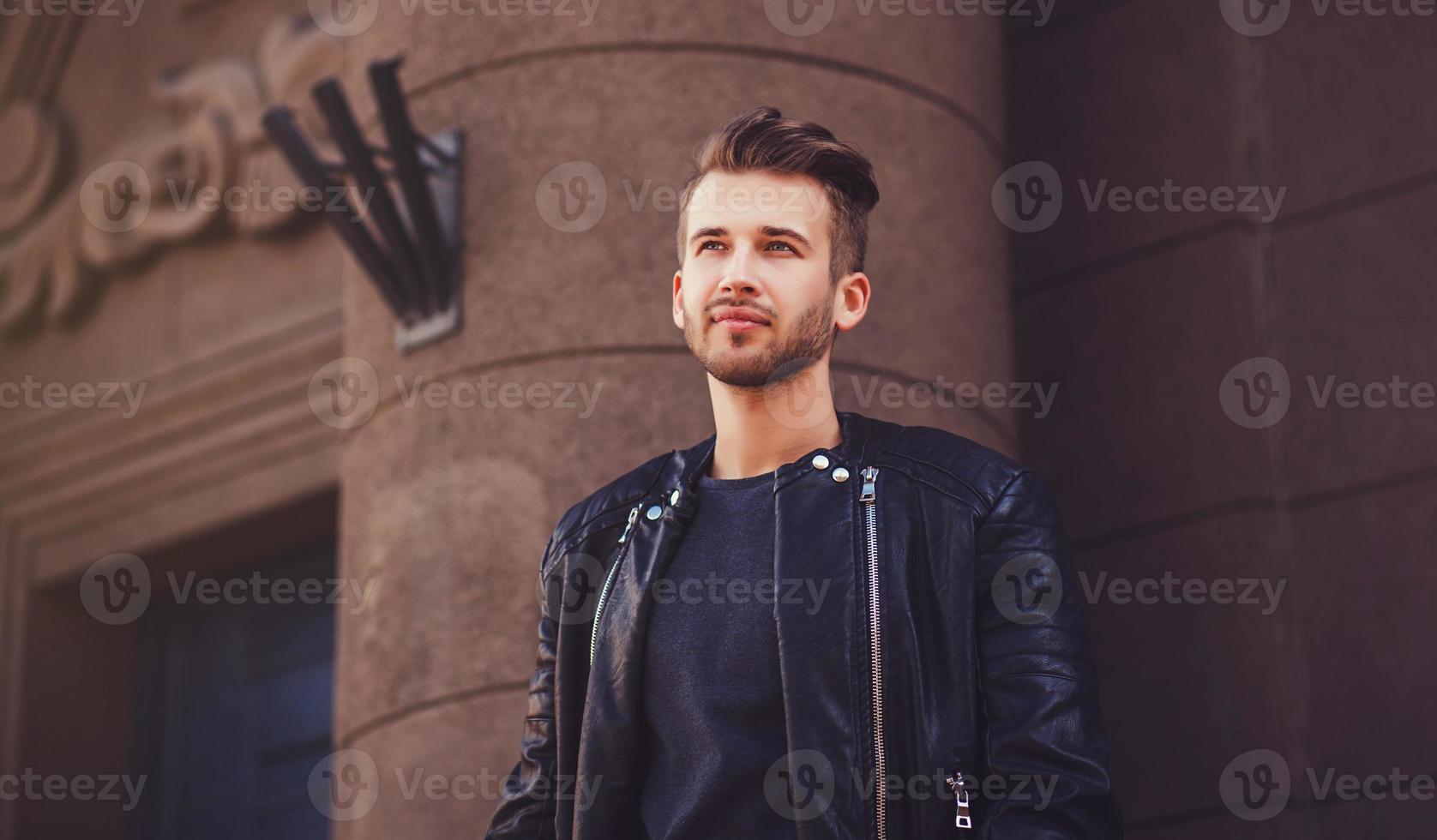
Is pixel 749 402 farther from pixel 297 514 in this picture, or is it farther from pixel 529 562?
pixel 297 514

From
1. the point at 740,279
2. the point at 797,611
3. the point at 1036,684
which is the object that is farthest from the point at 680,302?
the point at 1036,684

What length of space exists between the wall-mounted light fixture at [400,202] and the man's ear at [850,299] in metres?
2.41

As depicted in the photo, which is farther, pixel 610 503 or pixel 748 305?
pixel 610 503

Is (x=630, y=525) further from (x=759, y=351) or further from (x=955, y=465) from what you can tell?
(x=955, y=465)

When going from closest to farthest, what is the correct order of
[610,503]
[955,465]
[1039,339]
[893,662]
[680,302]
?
[893,662] < [955,465] < [680,302] < [610,503] < [1039,339]

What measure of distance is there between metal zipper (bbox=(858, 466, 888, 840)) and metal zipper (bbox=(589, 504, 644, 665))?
1.69 ft

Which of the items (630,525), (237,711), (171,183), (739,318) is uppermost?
(171,183)

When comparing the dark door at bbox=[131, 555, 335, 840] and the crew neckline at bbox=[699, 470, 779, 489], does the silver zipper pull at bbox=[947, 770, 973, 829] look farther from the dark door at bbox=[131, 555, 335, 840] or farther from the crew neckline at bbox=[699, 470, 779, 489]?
the dark door at bbox=[131, 555, 335, 840]

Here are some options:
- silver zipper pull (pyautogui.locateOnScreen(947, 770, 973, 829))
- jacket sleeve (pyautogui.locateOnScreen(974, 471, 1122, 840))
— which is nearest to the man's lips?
jacket sleeve (pyautogui.locateOnScreen(974, 471, 1122, 840))

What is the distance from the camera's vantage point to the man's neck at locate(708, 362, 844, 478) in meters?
3.53

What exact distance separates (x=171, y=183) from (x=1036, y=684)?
6339 millimetres

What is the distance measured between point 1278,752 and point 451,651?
8.18 feet

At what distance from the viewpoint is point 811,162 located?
3.56 m

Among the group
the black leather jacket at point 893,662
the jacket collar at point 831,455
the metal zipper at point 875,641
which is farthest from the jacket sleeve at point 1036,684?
the jacket collar at point 831,455
